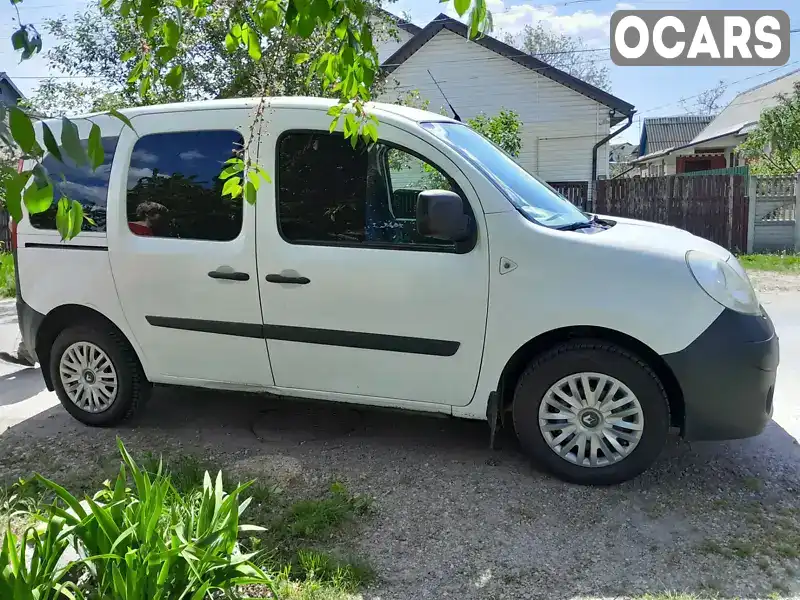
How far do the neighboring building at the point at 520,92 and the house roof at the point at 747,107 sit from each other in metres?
9.69

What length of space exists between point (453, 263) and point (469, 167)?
1.77 feet

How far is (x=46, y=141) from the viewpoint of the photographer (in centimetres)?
148

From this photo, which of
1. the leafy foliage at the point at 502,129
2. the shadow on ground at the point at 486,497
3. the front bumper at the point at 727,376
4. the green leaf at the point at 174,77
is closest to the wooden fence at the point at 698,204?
the leafy foliage at the point at 502,129

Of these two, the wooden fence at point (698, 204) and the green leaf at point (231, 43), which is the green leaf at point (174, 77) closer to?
the green leaf at point (231, 43)

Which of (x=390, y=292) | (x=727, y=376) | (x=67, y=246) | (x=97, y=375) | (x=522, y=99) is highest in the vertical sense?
(x=522, y=99)

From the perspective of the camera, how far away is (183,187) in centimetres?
432

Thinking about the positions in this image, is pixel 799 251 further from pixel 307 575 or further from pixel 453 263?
pixel 307 575

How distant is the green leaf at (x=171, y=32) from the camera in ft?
8.63

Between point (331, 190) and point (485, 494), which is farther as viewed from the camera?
point (331, 190)

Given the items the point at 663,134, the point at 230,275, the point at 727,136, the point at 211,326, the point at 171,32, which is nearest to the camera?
the point at 171,32

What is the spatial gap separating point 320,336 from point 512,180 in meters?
1.45

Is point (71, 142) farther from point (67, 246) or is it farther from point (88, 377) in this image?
point (88, 377)

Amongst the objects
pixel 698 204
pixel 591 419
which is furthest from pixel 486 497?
pixel 698 204

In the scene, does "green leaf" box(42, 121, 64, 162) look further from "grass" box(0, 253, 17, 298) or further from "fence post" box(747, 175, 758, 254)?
"fence post" box(747, 175, 758, 254)
